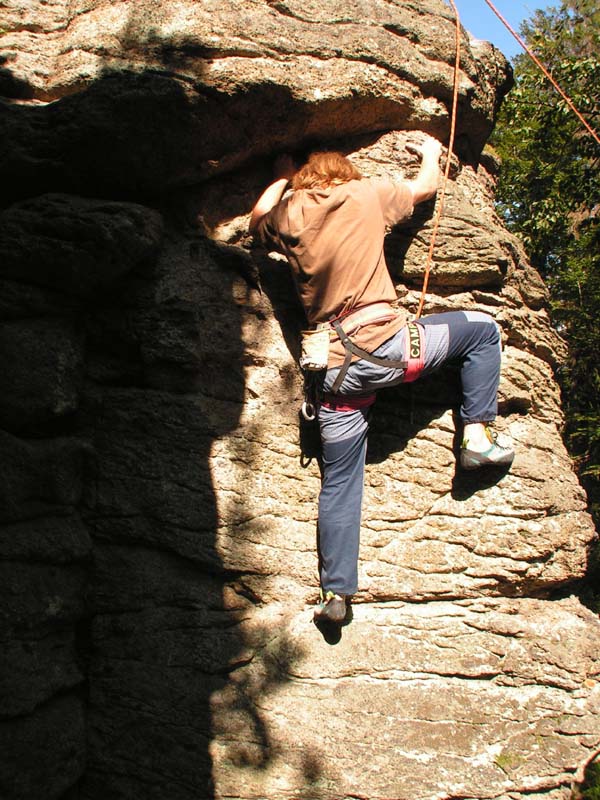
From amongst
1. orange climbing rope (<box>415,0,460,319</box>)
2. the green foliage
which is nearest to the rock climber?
orange climbing rope (<box>415,0,460,319</box>)

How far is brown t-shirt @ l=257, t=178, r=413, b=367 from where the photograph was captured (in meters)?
3.54

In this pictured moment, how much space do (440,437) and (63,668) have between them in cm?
229

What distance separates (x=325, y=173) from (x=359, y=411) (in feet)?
4.13

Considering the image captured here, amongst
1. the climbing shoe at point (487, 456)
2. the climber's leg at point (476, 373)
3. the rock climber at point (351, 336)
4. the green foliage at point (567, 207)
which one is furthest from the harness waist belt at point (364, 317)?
the green foliage at point (567, 207)

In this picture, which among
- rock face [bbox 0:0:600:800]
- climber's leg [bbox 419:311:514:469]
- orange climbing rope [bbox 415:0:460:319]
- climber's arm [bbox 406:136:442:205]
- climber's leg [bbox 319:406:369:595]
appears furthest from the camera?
orange climbing rope [bbox 415:0:460:319]

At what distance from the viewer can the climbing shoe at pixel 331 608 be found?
3.51m

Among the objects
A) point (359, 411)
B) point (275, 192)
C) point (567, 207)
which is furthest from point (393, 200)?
point (567, 207)

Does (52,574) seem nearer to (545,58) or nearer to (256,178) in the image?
(256,178)

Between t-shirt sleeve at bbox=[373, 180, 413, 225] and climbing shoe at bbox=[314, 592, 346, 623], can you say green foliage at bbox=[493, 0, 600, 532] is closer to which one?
t-shirt sleeve at bbox=[373, 180, 413, 225]

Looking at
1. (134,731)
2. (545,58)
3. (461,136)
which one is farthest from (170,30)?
(545,58)

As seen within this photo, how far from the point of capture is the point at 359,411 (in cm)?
369

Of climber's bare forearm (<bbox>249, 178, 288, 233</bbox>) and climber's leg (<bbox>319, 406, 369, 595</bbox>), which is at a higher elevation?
climber's bare forearm (<bbox>249, 178, 288, 233</bbox>)

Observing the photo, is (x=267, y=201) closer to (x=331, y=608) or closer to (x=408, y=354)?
(x=408, y=354)

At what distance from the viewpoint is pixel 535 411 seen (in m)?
4.16
